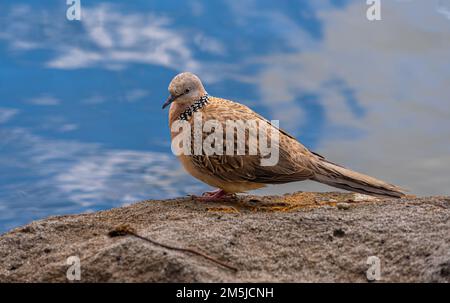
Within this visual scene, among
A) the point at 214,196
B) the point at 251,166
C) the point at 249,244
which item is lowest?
the point at 249,244

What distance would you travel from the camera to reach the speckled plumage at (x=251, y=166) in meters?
7.58

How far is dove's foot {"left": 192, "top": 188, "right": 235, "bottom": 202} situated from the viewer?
308 inches

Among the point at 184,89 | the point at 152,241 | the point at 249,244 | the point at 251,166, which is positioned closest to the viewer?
the point at 152,241

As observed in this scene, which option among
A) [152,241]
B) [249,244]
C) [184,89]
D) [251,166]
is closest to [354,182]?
[251,166]

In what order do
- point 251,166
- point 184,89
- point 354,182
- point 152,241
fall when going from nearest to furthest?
point 152,241, point 251,166, point 354,182, point 184,89

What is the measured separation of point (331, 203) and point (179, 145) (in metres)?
1.65

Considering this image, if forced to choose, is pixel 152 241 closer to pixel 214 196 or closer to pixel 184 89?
pixel 214 196

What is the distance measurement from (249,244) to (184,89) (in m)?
2.68

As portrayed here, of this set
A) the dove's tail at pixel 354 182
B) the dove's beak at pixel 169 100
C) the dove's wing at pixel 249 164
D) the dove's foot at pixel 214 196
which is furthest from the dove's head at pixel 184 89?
the dove's tail at pixel 354 182

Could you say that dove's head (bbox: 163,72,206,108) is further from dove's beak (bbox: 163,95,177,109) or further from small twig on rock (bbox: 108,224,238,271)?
small twig on rock (bbox: 108,224,238,271)

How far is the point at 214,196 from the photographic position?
7.89 m
